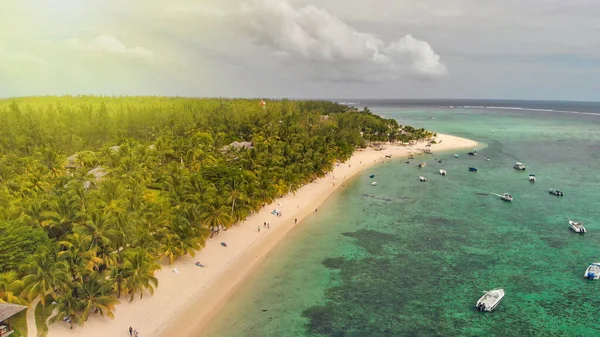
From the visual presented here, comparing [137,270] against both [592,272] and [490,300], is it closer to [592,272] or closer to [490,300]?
[490,300]

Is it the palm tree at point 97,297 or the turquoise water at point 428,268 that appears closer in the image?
the palm tree at point 97,297

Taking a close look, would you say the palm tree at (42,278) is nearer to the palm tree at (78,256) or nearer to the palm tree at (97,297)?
the palm tree at (78,256)

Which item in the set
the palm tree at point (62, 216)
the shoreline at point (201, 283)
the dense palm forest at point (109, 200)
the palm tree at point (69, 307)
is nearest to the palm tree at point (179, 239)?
the dense palm forest at point (109, 200)

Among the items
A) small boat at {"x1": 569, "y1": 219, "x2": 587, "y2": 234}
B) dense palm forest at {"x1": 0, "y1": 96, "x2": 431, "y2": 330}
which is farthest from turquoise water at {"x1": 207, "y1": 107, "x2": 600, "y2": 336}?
dense palm forest at {"x1": 0, "y1": 96, "x2": 431, "y2": 330}

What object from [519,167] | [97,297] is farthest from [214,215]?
[519,167]

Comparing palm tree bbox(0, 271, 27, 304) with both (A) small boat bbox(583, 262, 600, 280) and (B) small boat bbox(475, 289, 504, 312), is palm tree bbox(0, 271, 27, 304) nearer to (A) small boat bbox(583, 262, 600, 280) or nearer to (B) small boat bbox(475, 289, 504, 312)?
(B) small boat bbox(475, 289, 504, 312)
